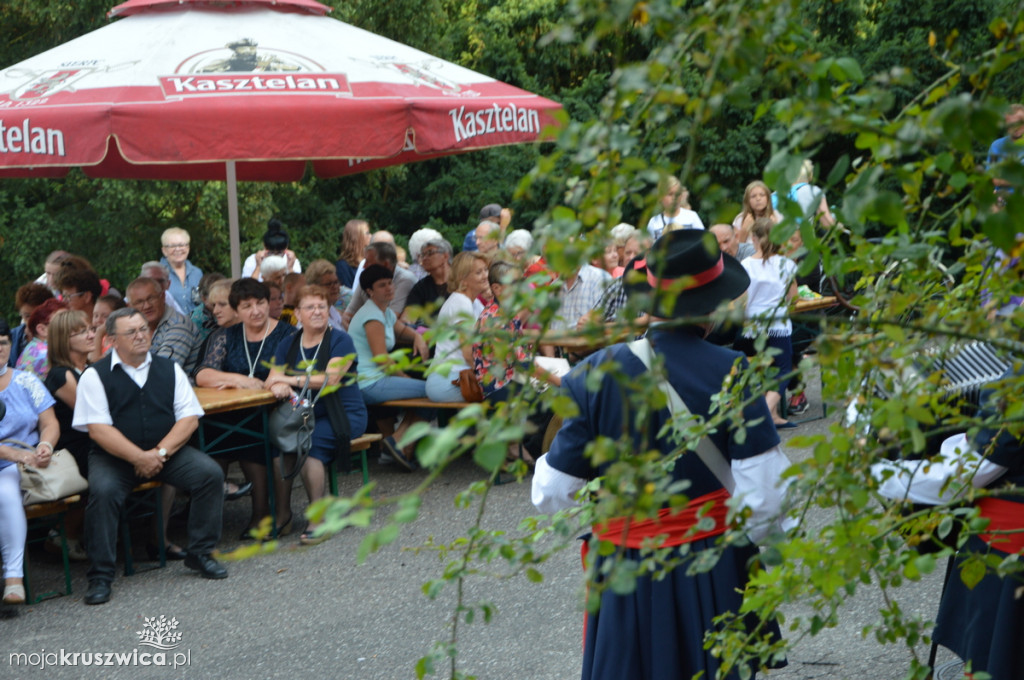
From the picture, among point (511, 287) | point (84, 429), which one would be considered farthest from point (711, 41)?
point (84, 429)

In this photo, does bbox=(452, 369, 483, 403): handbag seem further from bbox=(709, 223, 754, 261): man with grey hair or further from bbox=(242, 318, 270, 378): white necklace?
bbox=(709, 223, 754, 261): man with grey hair

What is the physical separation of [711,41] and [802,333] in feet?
27.8

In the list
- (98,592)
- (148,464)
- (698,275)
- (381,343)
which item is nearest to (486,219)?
(381,343)

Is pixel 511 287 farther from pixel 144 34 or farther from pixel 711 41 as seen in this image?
pixel 144 34

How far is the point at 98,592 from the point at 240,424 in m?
1.37

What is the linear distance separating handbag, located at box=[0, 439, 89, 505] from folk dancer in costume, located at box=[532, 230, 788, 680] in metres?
3.48

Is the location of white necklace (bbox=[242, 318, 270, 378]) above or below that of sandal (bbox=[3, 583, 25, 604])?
above

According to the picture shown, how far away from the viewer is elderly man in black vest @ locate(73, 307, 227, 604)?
19.2 ft

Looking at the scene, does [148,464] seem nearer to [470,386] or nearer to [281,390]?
[281,390]

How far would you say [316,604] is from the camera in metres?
5.56

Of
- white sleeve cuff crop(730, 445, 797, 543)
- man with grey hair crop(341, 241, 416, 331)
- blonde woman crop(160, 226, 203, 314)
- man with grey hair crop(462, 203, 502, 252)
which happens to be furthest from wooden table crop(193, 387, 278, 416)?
man with grey hair crop(462, 203, 502, 252)

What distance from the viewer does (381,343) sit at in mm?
7969

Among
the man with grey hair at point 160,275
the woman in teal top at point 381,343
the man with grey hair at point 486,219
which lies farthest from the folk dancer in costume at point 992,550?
the man with grey hair at point 486,219

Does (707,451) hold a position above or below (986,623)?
above
